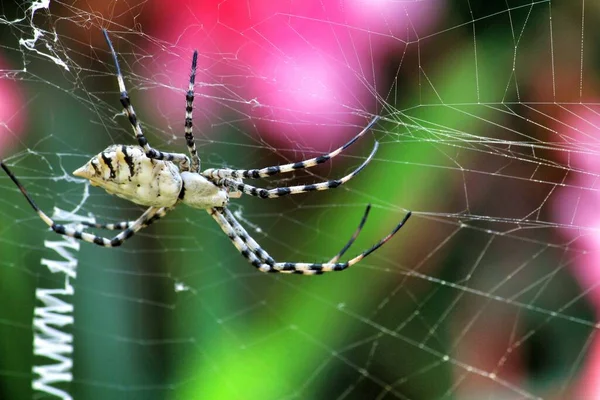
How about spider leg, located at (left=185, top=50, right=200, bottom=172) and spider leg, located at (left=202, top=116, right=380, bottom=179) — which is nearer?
spider leg, located at (left=185, top=50, right=200, bottom=172)

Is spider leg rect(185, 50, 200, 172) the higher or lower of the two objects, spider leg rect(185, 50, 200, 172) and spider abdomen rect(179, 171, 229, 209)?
the higher

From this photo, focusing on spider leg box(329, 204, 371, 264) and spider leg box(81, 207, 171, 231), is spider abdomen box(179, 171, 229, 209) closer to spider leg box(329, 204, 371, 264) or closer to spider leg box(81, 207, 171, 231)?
spider leg box(81, 207, 171, 231)

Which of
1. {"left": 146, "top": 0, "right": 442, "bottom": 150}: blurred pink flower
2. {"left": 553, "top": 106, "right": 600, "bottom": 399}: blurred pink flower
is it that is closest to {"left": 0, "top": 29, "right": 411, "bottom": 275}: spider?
{"left": 146, "top": 0, "right": 442, "bottom": 150}: blurred pink flower

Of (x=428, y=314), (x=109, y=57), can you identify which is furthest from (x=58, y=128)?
(x=428, y=314)

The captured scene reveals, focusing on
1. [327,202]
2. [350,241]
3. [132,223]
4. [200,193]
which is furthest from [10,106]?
[350,241]

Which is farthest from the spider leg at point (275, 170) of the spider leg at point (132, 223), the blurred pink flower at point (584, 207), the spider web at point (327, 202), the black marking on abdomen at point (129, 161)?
the blurred pink flower at point (584, 207)

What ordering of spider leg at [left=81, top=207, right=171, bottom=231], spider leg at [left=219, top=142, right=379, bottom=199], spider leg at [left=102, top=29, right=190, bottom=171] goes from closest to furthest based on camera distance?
1. spider leg at [left=102, top=29, right=190, bottom=171]
2. spider leg at [left=219, top=142, right=379, bottom=199]
3. spider leg at [left=81, top=207, right=171, bottom=231]

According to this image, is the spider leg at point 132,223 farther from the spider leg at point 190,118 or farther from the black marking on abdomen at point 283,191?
the black marking on abdomen at point 283,191
